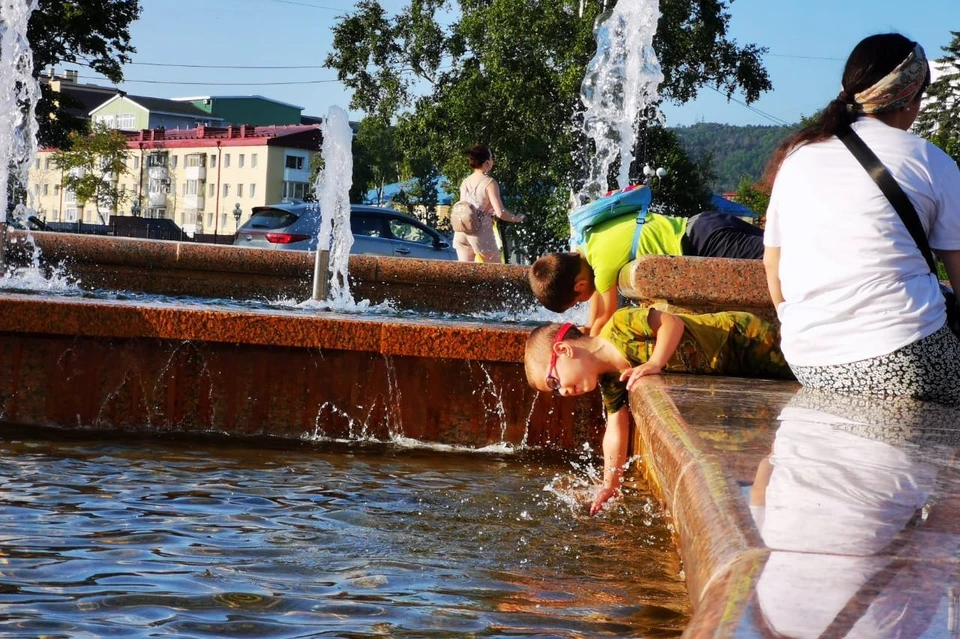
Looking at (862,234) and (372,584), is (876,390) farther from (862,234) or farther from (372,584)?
(372,584)

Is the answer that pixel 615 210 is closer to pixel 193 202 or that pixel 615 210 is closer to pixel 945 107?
pixel 945 107

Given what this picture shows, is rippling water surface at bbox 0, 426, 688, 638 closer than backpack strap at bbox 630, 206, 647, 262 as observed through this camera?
Yes

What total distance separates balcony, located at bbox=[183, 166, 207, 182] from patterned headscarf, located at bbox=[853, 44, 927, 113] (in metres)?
104

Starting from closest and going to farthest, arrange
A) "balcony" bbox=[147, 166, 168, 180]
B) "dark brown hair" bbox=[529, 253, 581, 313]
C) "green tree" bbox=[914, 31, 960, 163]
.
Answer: "dark brown hair" bbox=[529, 253, 581, 313] < "green tree" bbox=[914, 31, 960, 163] < "balcony" bbox=[147, 166, 168, 180]

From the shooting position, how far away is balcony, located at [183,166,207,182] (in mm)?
104938

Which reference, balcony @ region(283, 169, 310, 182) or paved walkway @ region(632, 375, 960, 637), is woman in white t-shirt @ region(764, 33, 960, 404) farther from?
balcony @ region(283, 169, 310, 182)

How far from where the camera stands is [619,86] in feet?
85.3

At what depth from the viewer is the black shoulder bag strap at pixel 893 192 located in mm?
3648

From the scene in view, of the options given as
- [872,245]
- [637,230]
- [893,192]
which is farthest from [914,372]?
[637,230]

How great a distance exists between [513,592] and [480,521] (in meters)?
0.94

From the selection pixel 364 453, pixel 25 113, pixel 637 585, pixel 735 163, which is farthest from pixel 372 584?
pixel 735 163

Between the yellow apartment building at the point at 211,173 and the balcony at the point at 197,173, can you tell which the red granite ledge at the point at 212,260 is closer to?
the yellow apartment building at the point at 211,173

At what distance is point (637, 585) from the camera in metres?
→ 3.37

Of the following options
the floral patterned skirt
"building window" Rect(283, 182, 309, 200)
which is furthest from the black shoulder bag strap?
"building window" Rect(283, 182, 309, 200)
